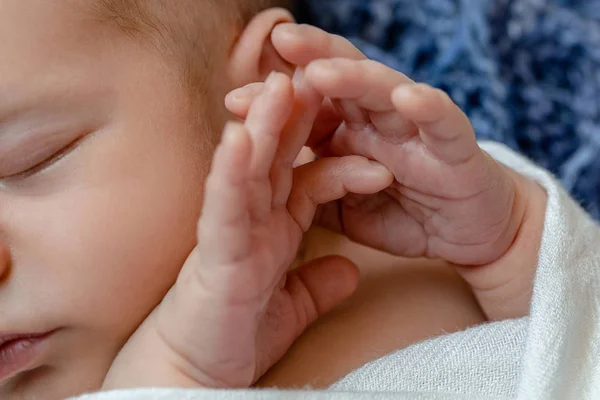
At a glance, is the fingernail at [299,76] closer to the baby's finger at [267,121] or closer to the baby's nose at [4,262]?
the baby's finger at [267,121]

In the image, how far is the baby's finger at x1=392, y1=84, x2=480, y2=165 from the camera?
759 millimetres

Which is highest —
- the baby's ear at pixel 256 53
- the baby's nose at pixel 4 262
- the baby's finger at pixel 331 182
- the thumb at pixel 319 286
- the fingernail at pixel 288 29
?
the fingernail at pixel 288 29

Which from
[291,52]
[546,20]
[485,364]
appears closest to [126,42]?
[291,52]

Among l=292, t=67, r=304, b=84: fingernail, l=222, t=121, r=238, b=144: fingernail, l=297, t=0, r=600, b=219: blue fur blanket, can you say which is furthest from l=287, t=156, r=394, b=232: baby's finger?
l=297, t=0, r=600, b=219: blue fur blanket

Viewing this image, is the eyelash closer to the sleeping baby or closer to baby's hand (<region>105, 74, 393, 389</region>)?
the sleeping baby

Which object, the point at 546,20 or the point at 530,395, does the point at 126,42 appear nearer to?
the point at 530,395

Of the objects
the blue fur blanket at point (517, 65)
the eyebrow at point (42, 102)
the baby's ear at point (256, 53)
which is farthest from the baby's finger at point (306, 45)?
the blue fur blanket at point (517, 65)

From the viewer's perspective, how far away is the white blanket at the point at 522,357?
87 cm

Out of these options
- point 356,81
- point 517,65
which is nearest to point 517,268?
point 356,81

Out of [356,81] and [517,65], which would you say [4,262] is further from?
[517,65]

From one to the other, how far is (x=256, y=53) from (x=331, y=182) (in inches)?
9.7

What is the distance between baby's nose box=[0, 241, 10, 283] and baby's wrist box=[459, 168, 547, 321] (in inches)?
22.4

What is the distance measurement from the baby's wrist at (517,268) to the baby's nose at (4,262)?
0.57m

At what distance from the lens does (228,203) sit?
27.7 inches
